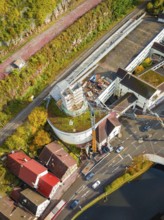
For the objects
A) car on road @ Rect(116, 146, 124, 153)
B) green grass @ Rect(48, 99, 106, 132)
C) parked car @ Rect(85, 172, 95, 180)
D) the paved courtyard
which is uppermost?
the paved courtyard

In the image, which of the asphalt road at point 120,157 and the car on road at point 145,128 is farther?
the car on road at point 145,128

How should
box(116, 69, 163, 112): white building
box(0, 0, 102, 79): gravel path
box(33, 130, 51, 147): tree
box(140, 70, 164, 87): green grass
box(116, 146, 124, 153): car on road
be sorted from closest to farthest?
1. box(33, 130, 51, 147): tree
2. box(116, 146, 124, 153): car on road
3. box(116, 69, 163, 112): white building
4. box(0, 0, 102, 79): gravel path
5. box(140, 70, 164, 87): green grass

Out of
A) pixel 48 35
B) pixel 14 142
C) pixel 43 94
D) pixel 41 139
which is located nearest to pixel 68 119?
pixel 41 139

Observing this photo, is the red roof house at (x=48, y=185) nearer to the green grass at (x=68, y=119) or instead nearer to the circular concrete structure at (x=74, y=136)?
the circular concrete structure at (x=74, y=136)

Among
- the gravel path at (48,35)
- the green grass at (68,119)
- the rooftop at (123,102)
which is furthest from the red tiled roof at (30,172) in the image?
the rooftop at (123,102)

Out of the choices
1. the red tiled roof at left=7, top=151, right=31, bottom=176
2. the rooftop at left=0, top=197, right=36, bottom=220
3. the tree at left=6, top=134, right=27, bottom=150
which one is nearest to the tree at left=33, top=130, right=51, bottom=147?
the tree at left=6, top=134, right=27, bottom=150

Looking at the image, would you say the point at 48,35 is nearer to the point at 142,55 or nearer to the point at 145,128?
the point at 142,55

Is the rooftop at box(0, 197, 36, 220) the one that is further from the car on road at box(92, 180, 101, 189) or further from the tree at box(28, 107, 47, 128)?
the tree at box(28, 107, 47, 128)

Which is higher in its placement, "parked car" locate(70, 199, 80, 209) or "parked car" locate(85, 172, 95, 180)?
"parked car" locate(85, 172, 95, 180)
